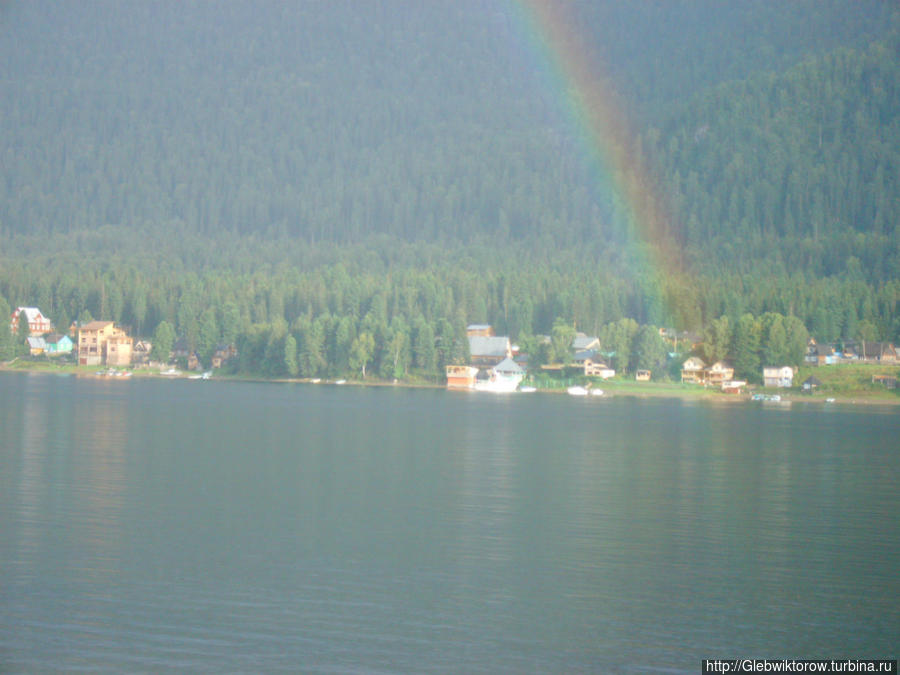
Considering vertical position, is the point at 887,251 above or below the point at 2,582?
above

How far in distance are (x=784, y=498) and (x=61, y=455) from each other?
25886 mm

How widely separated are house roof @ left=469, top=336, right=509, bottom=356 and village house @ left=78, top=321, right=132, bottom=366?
4458 centimetres

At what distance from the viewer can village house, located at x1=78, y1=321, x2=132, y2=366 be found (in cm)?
13000

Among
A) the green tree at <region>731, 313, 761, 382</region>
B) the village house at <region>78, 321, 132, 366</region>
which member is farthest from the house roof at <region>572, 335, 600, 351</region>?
the village house at <region>78, 321, 132, 366</region>

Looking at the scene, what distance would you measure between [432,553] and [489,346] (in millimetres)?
98991

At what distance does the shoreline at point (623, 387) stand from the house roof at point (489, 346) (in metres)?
9.33

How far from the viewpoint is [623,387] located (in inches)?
4168

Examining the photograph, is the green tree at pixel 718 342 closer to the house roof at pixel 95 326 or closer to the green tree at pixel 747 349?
the green tree at pixel 747 349

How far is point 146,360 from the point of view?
5182 inches

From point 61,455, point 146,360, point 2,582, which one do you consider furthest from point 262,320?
point 2,582

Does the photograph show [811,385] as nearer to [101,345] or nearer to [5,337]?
[101,345]

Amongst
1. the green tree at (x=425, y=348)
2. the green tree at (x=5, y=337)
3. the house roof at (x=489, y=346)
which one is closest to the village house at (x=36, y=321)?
the green tree at (x=5, y=337)

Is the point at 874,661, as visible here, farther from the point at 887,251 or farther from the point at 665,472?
the point at 887,251

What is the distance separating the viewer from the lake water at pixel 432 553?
17.6 m
